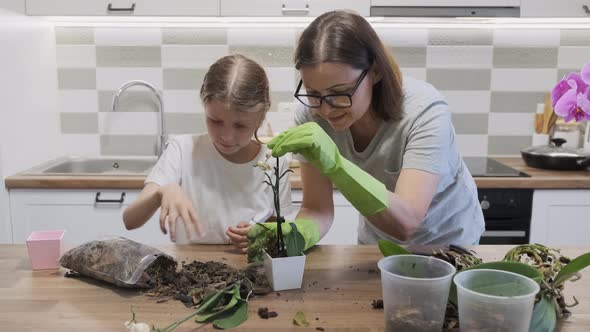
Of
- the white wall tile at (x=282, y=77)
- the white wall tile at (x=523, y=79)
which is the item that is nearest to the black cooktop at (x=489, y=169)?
the white wall tile at (x=523, y=79)

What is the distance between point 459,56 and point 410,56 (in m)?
0.24

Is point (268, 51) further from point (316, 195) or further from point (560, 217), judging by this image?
point (560, 217)

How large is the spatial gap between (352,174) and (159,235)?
140cm

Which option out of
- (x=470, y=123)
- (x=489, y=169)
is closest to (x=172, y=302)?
(x=489, y=169)

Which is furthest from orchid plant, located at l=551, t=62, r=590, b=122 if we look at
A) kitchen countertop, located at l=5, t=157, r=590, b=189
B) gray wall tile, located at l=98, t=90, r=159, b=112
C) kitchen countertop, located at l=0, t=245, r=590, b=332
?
gray wall tile, located at l=98, t=90, r=159, b=112

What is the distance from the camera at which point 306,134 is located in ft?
3.40

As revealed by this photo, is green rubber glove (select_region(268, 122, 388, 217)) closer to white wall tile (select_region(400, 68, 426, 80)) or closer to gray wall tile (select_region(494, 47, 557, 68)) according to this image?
white wall tile (select_region(400, 68, 426, 80))

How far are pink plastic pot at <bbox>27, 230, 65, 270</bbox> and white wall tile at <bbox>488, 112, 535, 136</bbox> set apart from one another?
2.20 m

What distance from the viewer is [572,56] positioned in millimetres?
2680

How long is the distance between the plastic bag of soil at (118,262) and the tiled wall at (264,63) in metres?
1.56

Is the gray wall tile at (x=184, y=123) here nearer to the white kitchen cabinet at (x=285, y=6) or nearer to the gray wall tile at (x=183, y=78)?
the gray wall tile at (x=183, y=78)

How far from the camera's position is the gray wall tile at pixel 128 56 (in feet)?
8.71

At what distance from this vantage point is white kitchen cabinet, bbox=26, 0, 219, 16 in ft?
7.49

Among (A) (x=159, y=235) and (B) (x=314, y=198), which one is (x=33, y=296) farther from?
(A) (x=159, y=235)
